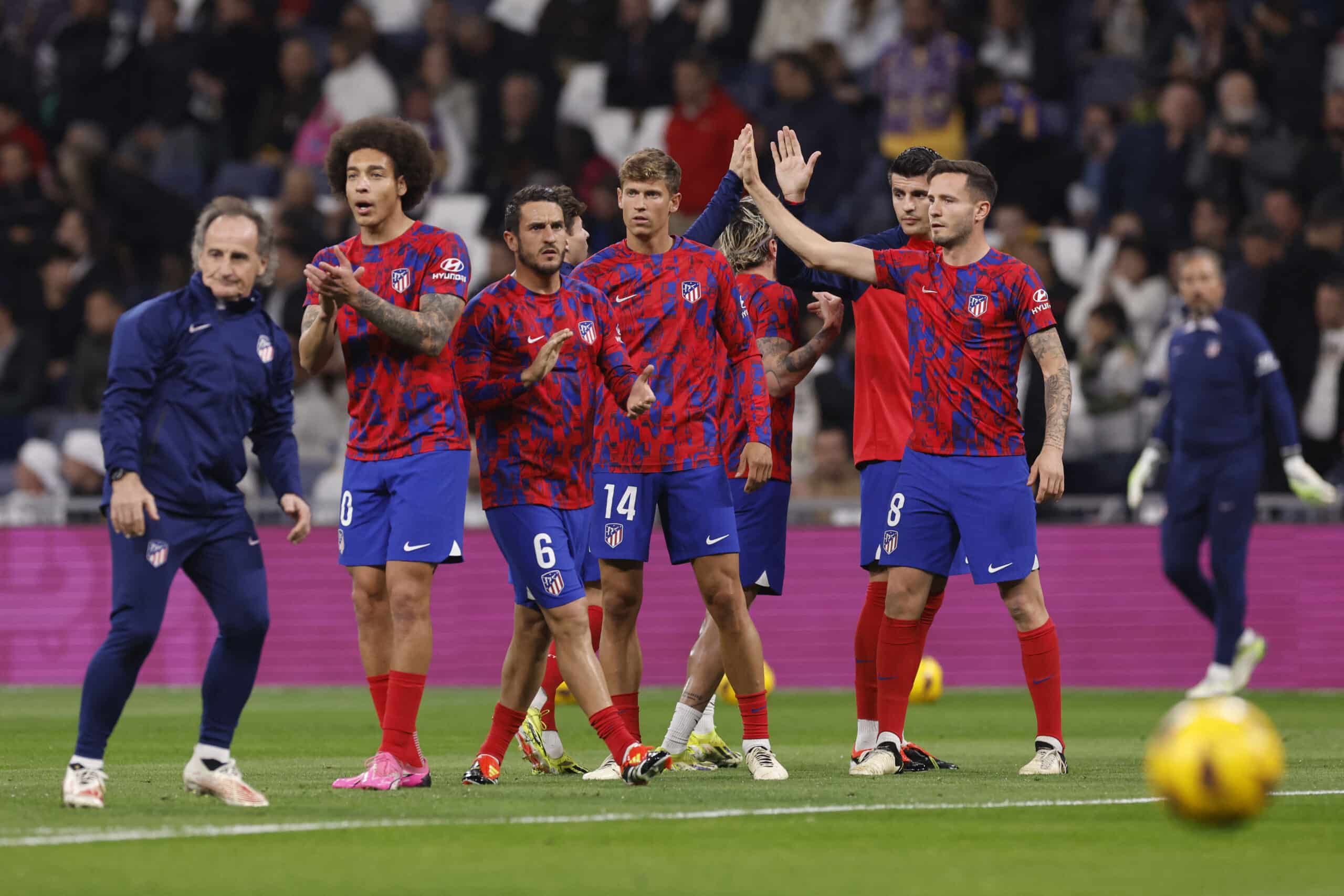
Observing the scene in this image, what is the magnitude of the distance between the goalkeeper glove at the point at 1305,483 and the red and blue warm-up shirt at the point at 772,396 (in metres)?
5.22

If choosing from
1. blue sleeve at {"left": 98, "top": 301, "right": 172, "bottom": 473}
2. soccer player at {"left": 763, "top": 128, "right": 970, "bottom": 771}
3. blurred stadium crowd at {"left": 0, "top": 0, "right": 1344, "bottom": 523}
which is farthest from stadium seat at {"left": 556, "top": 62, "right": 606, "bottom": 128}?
blue sleeve at {"left": 98, "top": 301, "right": 172, "bottom": 473}

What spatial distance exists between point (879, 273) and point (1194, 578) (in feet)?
19.4

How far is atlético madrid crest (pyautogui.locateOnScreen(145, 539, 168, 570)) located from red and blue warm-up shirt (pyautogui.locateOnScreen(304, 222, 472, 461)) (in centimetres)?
113

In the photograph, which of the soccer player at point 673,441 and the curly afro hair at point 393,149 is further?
the soccer player at point 673,441

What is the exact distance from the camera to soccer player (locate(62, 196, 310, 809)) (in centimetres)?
731

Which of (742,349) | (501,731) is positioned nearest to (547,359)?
(742,349)

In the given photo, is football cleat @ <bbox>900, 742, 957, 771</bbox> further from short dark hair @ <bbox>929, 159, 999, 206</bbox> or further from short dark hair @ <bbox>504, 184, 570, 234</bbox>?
short dark hair @ <bbox>504, 184, 570, 234</bbox>

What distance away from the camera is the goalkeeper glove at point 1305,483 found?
46.6 feet

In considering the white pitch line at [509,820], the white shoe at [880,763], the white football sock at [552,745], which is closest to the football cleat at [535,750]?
the white football sock at [552,745]

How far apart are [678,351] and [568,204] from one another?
2.70 feet

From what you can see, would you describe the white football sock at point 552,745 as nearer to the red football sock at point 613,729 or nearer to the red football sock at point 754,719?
the red football sock at point 754,719

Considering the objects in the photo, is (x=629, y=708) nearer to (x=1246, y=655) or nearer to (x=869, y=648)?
(x=869, y=648)

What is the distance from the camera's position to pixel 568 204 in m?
9.00

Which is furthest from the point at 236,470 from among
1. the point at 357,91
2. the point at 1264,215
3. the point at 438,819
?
the point at 357,91
